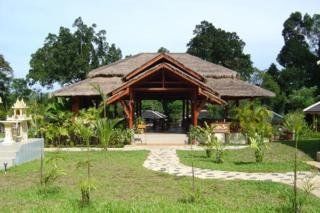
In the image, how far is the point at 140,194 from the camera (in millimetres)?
10281

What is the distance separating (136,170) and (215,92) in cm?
1019

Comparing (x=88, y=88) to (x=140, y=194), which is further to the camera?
(x=88, y=88)

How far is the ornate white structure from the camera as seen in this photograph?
59.3ft

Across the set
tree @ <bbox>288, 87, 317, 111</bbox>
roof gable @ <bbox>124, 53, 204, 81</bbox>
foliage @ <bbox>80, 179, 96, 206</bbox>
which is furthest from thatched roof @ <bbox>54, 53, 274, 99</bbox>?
tree @ <bbox>288, 87, 317, 111</bbox>

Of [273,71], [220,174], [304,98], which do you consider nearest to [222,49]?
[273,71]

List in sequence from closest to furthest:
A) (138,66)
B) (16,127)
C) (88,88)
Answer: (16,127), (88,88), (138,66)

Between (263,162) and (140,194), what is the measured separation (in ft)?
22.2

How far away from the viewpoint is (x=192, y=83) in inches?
914

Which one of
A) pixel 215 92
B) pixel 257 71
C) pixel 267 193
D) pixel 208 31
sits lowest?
pixel 267 193

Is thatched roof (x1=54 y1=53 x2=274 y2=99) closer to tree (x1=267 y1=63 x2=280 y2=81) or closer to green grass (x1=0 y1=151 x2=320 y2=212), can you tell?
green grass (x1=0 y1=151 x2=320 y2=212)

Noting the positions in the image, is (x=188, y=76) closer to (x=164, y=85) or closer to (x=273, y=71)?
(x=164, y=85)

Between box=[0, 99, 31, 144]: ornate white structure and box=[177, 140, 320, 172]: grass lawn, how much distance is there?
5.98m

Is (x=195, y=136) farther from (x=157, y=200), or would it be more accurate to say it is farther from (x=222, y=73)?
(x=157, y=200)

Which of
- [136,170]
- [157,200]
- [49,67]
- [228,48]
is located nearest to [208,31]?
[228,48]
